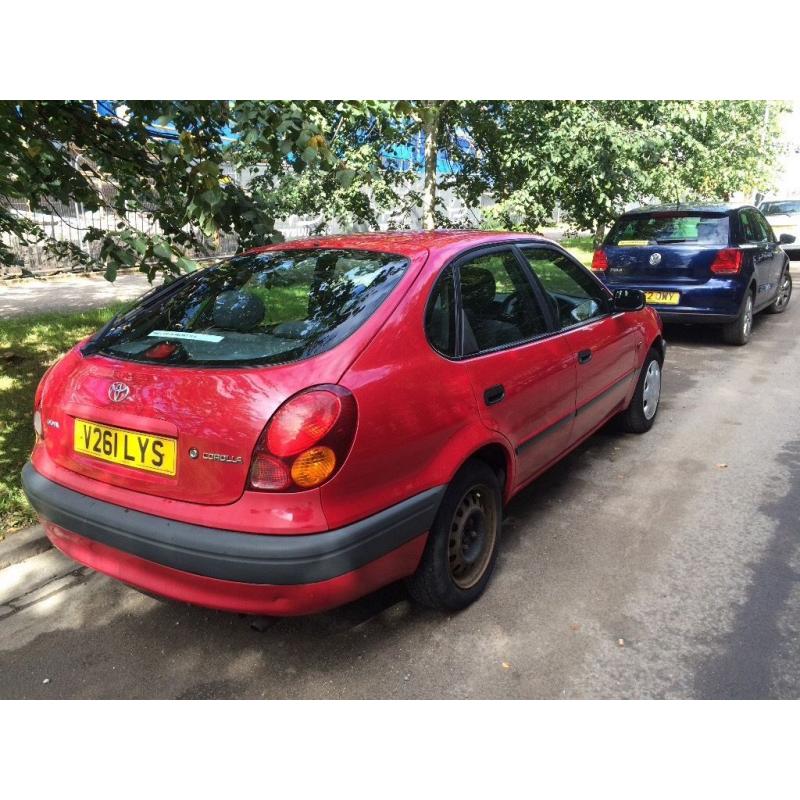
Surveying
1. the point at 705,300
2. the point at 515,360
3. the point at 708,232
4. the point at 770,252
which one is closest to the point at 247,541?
the point at 515,360

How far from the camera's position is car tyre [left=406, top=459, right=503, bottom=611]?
104 inches

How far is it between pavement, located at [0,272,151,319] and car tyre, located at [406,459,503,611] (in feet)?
25.2

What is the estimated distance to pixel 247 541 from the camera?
2.14m

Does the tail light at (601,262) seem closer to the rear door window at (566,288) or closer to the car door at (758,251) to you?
the car door at (758,251)

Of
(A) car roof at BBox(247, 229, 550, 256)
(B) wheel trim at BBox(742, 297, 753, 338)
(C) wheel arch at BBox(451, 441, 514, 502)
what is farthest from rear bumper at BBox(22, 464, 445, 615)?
(B) wheel trim at BBox(742, 297, 753, 338)

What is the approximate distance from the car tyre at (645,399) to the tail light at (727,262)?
3.29 m

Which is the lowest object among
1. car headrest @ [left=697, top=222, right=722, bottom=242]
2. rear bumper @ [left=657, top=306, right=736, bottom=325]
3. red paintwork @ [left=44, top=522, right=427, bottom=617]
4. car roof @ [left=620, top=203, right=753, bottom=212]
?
rear bumper @ [left=657, top=306, right=736, bottom=325]

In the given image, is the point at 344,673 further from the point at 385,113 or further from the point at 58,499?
the point at 385,113

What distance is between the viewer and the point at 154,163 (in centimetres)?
459

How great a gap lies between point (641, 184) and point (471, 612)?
7.61m

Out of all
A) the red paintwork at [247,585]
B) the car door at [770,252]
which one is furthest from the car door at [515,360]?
the car door at [770,252]

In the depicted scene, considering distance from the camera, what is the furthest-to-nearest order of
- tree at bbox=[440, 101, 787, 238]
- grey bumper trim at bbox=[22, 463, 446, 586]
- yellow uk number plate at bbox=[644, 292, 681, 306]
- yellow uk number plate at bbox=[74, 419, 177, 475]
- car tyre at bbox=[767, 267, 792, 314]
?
car tyre at bbox=[767, 267, 792, 314], tree at bbox=[440, 101, 787, 238], yellow uk number plate at bbox=[644, 292, 681, 306], yellow uk number plate at bbox=[74, 419, 177, 475], grey bumper trim at bbox=[22, 463, 446, 586]

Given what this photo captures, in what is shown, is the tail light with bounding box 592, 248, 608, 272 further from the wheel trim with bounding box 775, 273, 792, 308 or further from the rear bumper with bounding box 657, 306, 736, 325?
the wheel trim with bounding box 775, 273, 792, 308

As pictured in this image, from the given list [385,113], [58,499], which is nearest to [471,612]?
[58,499]
